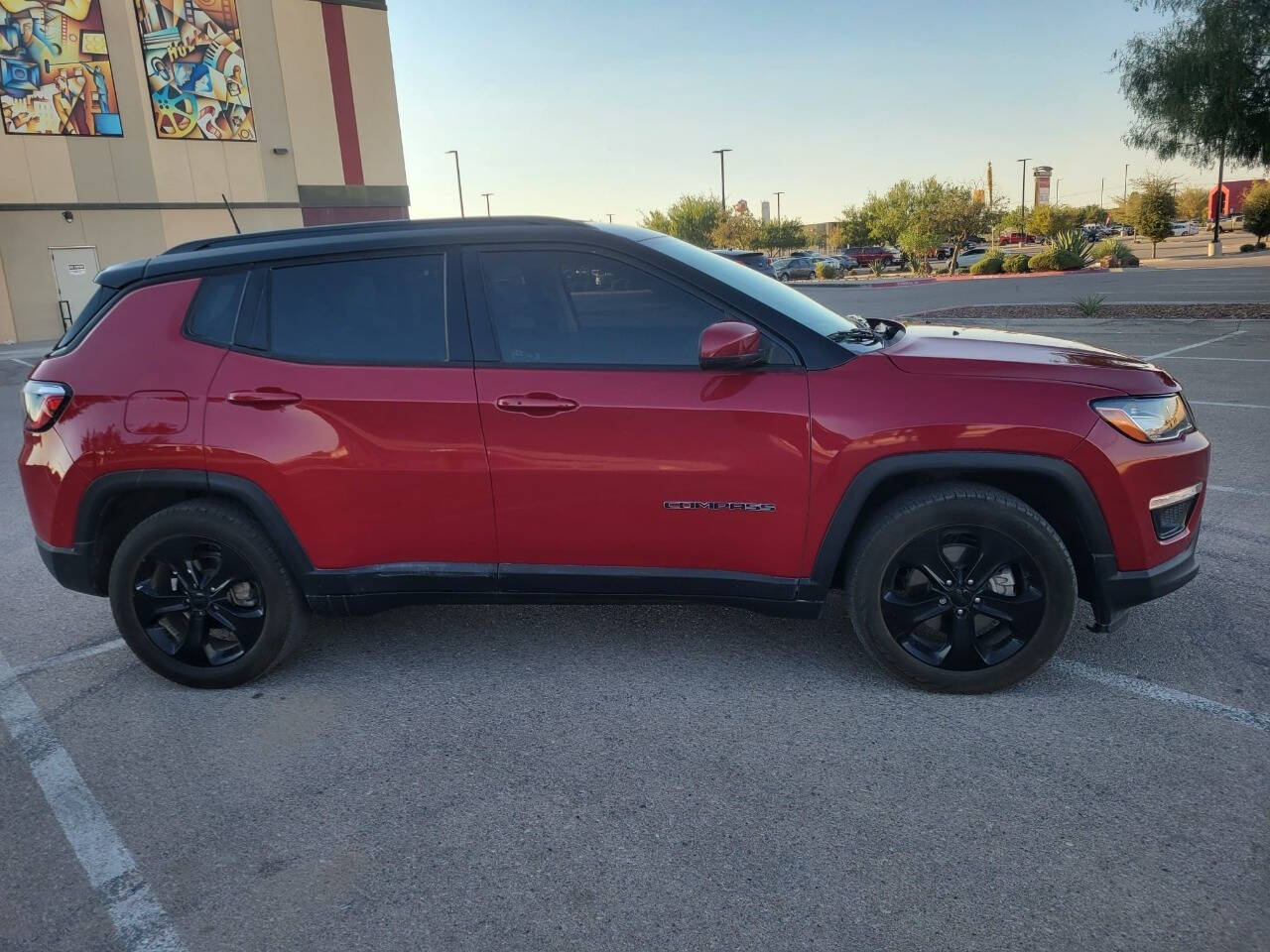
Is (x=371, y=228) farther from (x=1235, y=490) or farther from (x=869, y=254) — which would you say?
(x=869, y=254)

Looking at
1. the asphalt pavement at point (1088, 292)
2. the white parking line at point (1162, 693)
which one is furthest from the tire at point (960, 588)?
the asphalt pavement at point (1088, 292)

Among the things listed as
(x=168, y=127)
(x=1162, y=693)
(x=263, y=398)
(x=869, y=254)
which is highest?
(x=168, y=127)

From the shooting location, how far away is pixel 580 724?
3309 mm

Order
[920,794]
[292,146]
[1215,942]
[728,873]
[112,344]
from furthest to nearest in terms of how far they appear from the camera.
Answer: [292,146]
[112,344]
[920,794]
[728,873]
[1215,942]

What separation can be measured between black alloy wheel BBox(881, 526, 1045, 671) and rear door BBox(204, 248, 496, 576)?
1565 millimetres

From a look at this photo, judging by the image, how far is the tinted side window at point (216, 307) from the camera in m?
3.60

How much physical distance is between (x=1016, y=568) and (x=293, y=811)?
2.61 metres

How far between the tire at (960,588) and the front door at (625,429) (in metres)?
0.35

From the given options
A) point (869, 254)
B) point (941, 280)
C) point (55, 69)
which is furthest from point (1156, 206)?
point (55, 69)

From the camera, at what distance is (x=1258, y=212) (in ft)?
142

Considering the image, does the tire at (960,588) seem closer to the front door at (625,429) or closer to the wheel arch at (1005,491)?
the wheel arch at (1005,491)

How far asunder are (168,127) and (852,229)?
169 feet

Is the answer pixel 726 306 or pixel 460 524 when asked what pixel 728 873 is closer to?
pixel 460 524

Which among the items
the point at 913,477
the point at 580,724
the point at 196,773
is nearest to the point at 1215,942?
the point at 913,477
